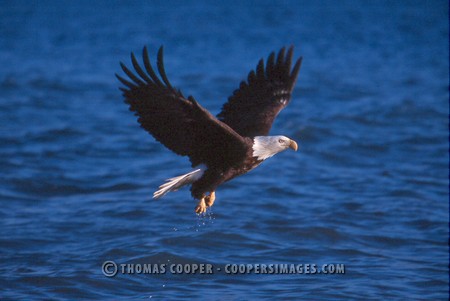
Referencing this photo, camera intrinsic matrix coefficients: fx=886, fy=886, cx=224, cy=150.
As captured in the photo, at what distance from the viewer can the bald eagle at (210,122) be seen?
19.9 ft

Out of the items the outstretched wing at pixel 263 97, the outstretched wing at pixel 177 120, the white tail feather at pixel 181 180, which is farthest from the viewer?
Result: the outstretched wing at pixel 263 97

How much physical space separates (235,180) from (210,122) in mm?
4862

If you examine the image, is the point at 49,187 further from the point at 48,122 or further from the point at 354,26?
the point at 354,26

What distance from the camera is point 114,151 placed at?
39.7ft

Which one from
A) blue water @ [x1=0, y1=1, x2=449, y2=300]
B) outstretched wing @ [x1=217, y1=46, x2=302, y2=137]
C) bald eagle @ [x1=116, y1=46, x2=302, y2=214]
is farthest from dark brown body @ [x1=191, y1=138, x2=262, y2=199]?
blue water @ [x1=0, y1=1, x2=449, y2=300]

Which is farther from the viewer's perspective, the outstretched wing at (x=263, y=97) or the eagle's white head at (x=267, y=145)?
the outstretched wing at (x=263, y=97)

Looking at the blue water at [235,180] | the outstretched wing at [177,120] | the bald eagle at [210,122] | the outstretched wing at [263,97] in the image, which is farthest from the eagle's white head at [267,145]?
the blue water at [235,180]

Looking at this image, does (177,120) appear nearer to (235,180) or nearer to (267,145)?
(267,145)

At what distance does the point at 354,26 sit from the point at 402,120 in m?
9.57

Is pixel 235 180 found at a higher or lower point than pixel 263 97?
higher

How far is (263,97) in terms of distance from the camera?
7.24m

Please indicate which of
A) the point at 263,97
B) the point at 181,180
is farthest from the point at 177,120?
the point at 263,97

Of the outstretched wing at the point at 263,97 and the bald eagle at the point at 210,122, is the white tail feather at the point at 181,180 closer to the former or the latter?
the bald eagle at the point at 210,122

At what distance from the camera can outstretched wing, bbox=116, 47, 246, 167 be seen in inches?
236
